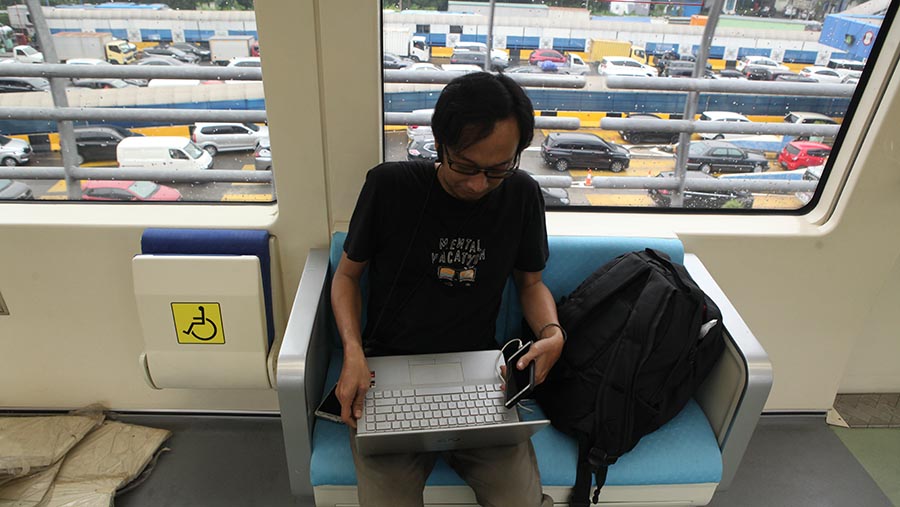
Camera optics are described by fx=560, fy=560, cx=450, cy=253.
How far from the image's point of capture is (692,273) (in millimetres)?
1855

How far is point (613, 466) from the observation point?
155cm

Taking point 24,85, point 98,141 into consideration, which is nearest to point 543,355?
point 98,141

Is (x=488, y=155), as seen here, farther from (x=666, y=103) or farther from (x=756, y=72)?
(x=756, y=72)

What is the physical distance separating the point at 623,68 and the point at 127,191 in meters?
1.84

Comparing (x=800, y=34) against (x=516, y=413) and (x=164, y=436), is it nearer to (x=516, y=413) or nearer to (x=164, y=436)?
(x=516, y=413)

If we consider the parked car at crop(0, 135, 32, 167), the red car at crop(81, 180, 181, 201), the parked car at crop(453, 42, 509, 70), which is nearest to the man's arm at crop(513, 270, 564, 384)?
the parked car at crop(453, 42, 509, 70)

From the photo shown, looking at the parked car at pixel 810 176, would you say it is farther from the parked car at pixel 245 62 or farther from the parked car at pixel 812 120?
the parked car at pixel 245 62

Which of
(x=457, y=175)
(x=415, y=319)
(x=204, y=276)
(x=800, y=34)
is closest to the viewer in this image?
(x=457, y=175)

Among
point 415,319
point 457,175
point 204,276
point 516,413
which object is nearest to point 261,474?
point 204,276

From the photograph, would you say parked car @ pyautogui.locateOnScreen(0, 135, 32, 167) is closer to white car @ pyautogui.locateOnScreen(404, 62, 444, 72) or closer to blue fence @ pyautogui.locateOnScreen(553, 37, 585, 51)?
white car @ pyautogui.locateOnScreen(404, 62, 444, 72)

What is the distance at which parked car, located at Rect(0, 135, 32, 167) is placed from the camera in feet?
6.63

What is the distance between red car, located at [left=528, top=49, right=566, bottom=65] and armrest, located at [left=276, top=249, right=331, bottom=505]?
1.02m

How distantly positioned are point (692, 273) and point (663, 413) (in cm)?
50

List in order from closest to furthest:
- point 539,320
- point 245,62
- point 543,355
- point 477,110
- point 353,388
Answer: point 477,110, point 353,388, point 543,355, point 539,320, point 245,62
